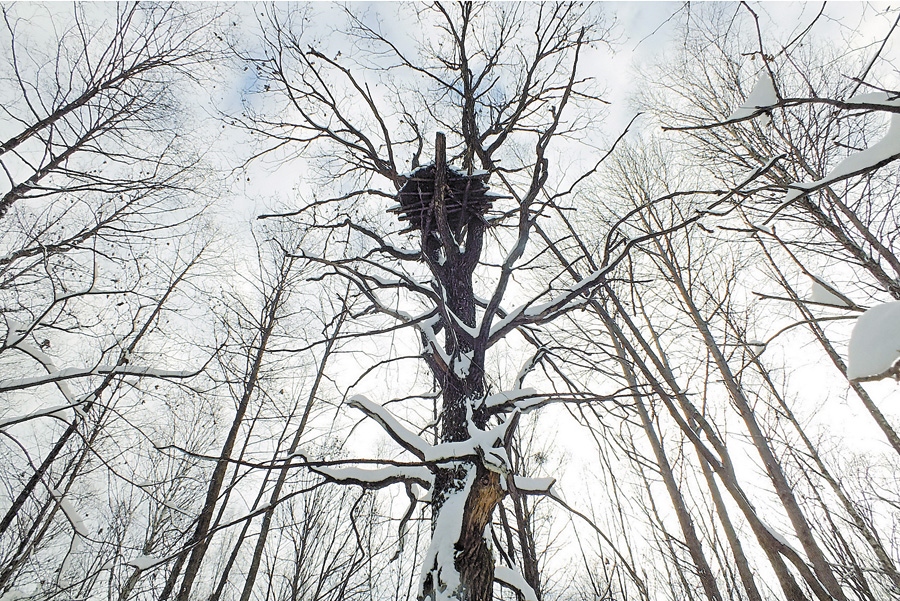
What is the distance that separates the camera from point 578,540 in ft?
6.86

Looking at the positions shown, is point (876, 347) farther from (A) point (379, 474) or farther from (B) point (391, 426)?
(A) point (379, 474)

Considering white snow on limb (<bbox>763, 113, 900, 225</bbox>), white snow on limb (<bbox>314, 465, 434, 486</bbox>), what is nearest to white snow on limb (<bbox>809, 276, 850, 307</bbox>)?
white snow on limb (<bbox>763, 113, 900, 225</bbox>)

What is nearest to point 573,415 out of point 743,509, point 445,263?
point 743,509

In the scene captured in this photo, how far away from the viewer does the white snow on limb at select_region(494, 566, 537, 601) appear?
199cm

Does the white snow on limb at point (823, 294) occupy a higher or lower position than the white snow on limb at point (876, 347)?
higher

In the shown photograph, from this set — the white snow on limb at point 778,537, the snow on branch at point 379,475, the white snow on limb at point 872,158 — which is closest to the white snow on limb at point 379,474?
the snow on branch at point 379,475

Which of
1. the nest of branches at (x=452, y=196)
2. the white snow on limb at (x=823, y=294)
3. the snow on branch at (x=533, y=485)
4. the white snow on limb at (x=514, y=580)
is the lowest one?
the white snow on limb at (x=514, y=580)

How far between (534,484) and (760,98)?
75.1 inches

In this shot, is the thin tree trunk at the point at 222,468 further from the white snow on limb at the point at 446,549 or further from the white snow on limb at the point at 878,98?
the white snow on limb at the point at 878,98

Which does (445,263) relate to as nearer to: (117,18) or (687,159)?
(117,18)

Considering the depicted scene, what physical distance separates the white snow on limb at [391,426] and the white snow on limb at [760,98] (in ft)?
5.86

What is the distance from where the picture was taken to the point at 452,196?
296 cm

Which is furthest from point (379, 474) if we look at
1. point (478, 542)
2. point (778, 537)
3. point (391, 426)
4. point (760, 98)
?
point (760, 98)

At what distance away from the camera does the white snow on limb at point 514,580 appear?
78.4 inches
